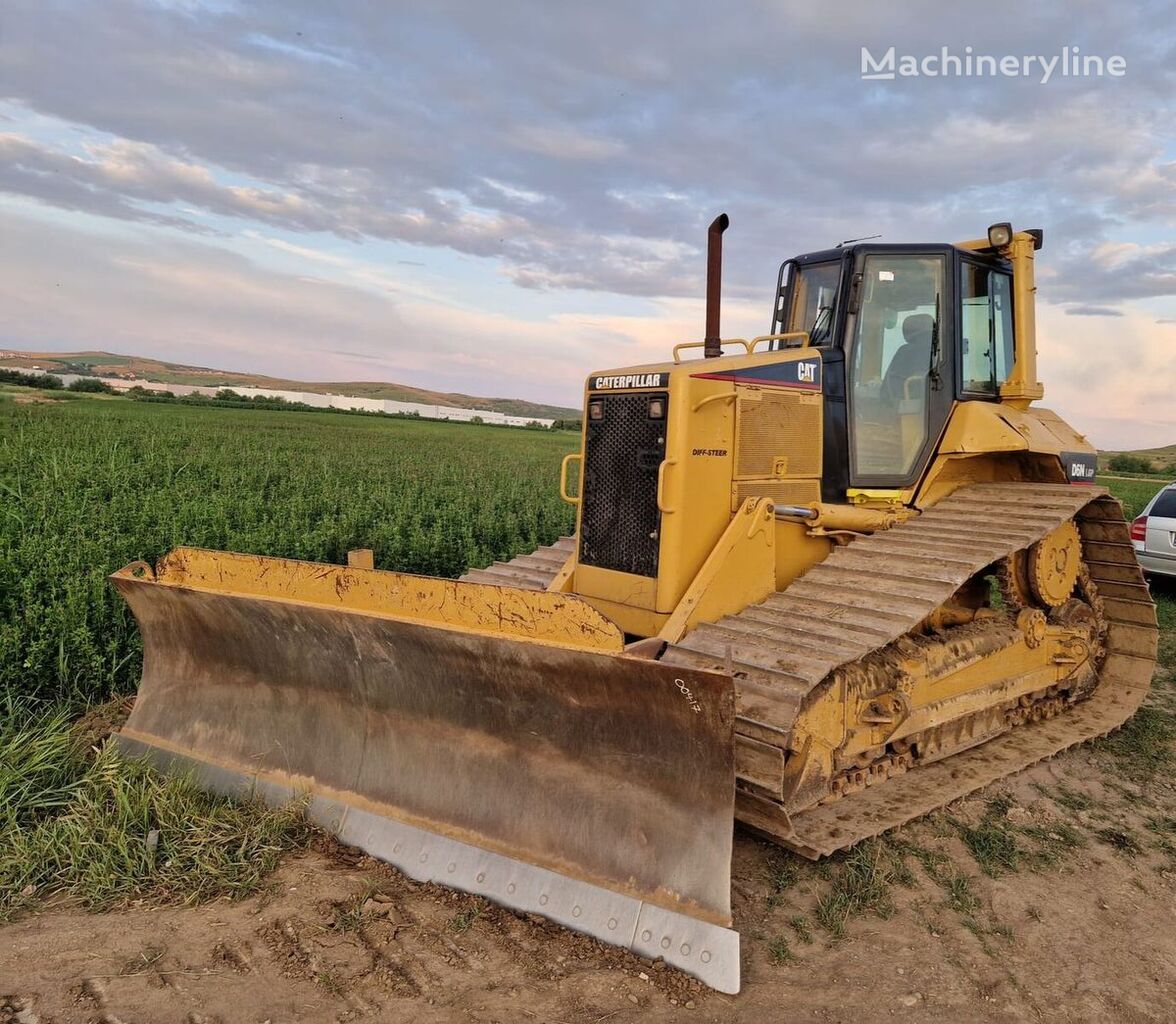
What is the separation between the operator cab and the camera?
18.1 ft

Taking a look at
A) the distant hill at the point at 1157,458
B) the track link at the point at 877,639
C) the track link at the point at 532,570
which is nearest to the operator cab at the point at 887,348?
the track link at the point at 877,639

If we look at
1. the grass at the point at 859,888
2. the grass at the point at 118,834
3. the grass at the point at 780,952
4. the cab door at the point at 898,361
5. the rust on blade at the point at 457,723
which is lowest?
the grass at the point at 780,952

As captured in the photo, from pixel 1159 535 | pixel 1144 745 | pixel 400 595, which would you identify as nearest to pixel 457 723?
pixel 400 595

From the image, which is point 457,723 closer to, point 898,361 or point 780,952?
point 780,952

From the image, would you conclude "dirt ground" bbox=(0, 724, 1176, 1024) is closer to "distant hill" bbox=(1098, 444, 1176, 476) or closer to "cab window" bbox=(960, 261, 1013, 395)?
"cab window" bbox=(960, 261, 1013, 395)

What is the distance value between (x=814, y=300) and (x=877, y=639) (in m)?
2.70

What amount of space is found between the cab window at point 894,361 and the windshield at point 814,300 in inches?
8.0

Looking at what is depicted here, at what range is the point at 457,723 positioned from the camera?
4137mm

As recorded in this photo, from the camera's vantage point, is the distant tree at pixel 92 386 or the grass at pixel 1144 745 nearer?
the grass at pixel 1144 745

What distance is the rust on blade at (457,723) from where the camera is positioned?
3.54 meters

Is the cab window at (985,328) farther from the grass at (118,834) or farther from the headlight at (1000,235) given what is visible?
the grass at (118,834)

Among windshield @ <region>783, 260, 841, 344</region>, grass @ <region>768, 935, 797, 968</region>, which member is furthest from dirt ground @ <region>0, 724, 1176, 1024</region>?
windshield @ <region>783, 260, 841, 344</region>

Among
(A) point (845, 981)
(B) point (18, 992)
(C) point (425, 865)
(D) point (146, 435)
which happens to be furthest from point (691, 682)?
(D) point (146, 435)

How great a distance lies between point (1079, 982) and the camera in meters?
3.36
